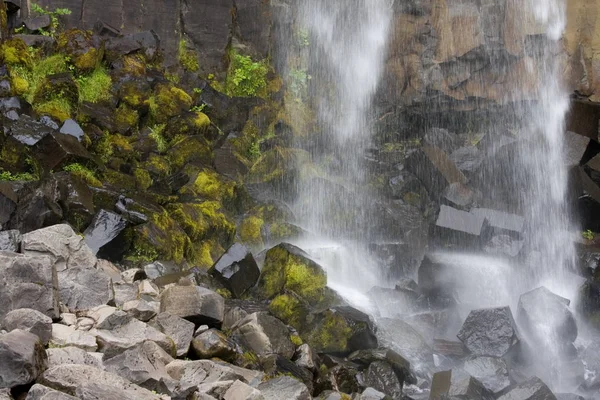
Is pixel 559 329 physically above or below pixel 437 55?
below

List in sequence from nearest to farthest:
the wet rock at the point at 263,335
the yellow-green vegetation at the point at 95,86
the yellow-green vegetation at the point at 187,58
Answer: the wet rock at the point at 263,335 < the yellow-green vegetation at the point at 95,86 < the yellow-green vegetation at the point at 187,58

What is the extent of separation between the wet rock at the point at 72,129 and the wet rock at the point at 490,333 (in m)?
6.42

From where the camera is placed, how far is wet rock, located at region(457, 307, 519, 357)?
901 cm

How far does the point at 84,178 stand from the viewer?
31.5 ft

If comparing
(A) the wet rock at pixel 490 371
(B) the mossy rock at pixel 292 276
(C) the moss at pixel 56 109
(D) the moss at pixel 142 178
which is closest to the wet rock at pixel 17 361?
(B) the mossy rock at pixel 292 276

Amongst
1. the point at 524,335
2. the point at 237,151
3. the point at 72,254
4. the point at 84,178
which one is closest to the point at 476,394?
the point at 524,335

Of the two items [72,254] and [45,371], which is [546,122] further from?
[45,371]

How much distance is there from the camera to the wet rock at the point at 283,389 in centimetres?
612

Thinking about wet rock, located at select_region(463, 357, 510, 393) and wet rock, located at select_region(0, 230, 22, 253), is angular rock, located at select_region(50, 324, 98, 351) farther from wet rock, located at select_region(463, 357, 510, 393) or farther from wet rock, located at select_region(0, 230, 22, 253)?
wet rock, located at select_region(463, 357, 510, 393)

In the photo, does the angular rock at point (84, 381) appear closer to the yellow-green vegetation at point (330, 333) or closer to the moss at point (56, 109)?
the yellow-green vegetation at point (330, 333)

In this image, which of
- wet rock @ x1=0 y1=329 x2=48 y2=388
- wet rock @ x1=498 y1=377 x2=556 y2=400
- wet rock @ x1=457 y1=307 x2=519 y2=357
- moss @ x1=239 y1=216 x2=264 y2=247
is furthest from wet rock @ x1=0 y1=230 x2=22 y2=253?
wet rock @ x1=457 y1=307 x2=519 y2=357

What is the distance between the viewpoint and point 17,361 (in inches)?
→ 179

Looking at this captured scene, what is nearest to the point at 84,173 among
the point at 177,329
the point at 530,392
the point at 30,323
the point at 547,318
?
the point at 177,329

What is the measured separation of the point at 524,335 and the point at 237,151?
620 centimetres
